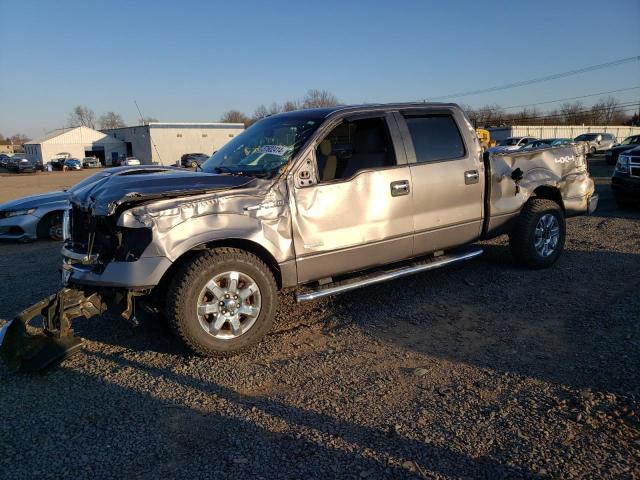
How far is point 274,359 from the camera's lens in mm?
3869

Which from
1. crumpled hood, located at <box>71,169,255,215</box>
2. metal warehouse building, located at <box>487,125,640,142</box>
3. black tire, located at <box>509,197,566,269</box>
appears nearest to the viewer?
crumpled hood, located at <box>71,169,255,215</box>

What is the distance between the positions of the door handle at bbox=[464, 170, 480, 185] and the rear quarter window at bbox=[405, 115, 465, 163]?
21 cm

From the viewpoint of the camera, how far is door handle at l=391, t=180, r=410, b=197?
181 inches

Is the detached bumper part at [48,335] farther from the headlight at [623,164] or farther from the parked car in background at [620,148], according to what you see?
the parked car in background at [620,148]

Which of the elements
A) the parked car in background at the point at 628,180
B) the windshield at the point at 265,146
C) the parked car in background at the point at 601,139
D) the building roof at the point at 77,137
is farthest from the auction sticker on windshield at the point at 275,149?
the building roof at the point at 77,137

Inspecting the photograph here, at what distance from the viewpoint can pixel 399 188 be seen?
15.2 ft

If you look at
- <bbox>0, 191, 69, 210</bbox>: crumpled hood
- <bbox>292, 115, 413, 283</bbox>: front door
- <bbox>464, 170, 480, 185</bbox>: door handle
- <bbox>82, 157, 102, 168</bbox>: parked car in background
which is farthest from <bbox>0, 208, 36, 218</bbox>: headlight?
<bbox>82, 157, 102, 168</bbox>: parked car in background

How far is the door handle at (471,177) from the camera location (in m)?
5.17

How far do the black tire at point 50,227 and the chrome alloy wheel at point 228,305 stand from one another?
21.9 ft

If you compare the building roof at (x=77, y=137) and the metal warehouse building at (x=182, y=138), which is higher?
the building roof at (x=77, y=137)

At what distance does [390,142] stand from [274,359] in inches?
93.1

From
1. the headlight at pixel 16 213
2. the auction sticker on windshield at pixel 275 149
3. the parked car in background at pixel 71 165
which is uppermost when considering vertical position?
the parked car in background at pixel 71 165

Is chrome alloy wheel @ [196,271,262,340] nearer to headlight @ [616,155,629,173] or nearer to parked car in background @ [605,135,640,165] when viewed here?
headlight @ [616,155,629,173]

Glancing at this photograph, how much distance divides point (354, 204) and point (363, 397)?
1.81m
